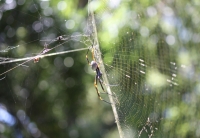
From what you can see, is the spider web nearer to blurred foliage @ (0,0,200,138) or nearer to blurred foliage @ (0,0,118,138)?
blurred foliage @ (0,0,200,138)

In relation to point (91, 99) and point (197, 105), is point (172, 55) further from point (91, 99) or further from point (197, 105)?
point (91, 99)

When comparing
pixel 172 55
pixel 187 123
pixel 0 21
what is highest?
pixel 0 21

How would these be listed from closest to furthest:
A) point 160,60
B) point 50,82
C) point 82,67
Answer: point 160,60 → point 50,82 → point 82,67

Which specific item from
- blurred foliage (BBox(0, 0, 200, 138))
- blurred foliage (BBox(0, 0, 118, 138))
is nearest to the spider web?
blurred foliage (BBox(0, 0, 200, 138))

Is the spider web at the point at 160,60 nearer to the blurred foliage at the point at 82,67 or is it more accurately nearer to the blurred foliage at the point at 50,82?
the blurred foliage at the point at 82,67

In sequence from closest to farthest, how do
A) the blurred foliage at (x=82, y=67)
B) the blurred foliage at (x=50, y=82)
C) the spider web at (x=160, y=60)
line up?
1. the spider web at (x=160, y=60)
2. the blurred foliage at (x=82, y=67)
3. the blurred foliage at (x=50, y=82)

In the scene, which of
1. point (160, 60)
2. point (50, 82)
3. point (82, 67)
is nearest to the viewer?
point (160, 60)

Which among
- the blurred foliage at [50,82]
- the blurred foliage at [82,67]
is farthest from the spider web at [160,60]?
the blurred foliage at [50,82]

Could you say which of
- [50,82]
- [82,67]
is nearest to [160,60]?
[82,67]

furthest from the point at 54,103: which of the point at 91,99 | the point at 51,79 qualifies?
the point at 91,99

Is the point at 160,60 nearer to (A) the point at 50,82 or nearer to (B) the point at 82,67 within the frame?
(B) the point at 82,67

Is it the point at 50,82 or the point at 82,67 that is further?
the point at 82,67
